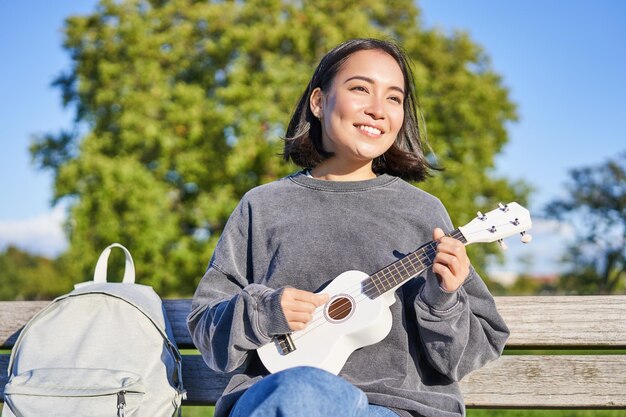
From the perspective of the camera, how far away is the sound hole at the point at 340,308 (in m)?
2.53

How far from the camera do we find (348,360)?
2.59 metres

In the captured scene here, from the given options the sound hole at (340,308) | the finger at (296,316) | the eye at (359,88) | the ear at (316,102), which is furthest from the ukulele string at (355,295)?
the ear at (316,102)

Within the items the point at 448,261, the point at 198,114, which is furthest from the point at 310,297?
the point at 198,114

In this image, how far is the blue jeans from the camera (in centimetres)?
193

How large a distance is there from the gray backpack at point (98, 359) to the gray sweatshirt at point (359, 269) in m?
0.33

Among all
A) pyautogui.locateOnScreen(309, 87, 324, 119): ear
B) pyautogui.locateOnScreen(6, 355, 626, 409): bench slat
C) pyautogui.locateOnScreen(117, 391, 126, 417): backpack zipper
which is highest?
pyautogui.locateOnScreen(309, 87, 324, 119): ear

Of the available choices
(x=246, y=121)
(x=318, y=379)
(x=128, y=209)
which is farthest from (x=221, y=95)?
(x=318, y=379)

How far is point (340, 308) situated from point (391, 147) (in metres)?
0.72

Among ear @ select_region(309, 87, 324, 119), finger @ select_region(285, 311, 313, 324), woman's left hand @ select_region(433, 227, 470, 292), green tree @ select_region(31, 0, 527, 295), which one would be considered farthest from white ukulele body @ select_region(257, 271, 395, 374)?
green tree @ select_region(31, 0, 527, 295)

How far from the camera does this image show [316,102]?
299 centimetres

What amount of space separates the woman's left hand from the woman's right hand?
392mm

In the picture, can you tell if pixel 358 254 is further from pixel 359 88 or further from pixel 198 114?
pixel 198 114

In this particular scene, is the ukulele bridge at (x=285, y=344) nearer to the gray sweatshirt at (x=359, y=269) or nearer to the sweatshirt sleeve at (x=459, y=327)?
the gray sweatshirt at (x=359, y=269)

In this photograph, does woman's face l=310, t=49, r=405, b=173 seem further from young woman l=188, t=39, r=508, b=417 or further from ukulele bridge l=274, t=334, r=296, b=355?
ukulele bridge l=274, t=334, r=296, b=355
